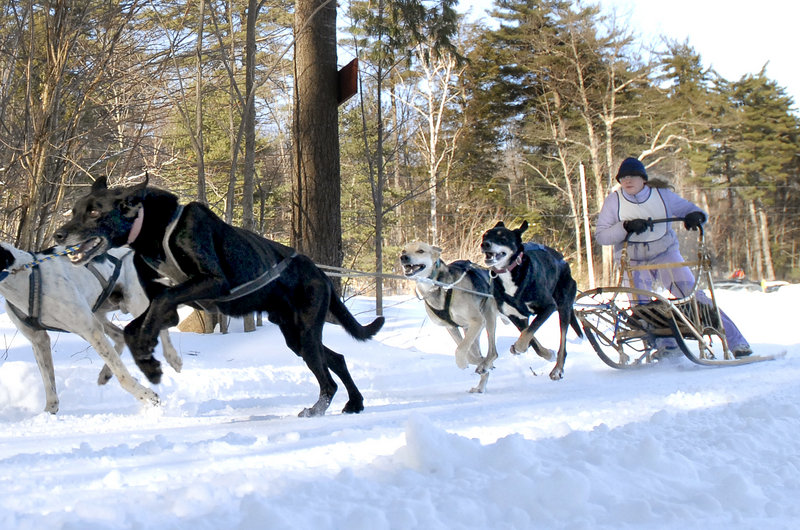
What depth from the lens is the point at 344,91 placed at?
9.02 m

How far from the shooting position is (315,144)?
890cm

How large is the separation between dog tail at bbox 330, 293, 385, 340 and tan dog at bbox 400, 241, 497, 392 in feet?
3.27

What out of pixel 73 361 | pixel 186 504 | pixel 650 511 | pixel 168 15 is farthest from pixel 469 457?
pixel 168 15

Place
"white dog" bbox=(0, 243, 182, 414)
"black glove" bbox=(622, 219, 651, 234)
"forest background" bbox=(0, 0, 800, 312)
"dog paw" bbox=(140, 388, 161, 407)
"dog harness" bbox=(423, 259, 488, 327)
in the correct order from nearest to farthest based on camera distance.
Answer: "dog paw" bbox=(140, 388, 161, 407), "white dog" bbox=(0, 243, 182, 414), "dog harness" bbox=(423, 259, 488, 327), "black glove" bbox=(622, 219, 651, 234), "forest background" bbox=(0, 0, 800, 312)

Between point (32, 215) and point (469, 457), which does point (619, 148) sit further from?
point (469, 457)

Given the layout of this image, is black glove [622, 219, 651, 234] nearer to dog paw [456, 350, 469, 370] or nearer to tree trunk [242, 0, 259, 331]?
dog paw [456, 350, 469, 370]

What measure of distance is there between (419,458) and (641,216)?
499 centimetres

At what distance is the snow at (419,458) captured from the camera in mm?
2258

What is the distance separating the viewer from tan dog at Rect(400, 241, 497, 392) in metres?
6.29

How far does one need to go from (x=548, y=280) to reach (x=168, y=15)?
6.56m

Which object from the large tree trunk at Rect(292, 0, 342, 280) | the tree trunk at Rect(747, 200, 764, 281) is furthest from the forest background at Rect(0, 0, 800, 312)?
the large tree trunk at Rect(292, 0, 342, 280)

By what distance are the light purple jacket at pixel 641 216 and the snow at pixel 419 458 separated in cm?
150

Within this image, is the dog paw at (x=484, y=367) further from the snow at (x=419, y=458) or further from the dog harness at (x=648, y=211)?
the dog harness at (x=648, y=211)

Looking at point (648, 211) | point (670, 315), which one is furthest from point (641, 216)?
point (670, 315)
